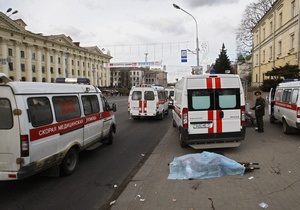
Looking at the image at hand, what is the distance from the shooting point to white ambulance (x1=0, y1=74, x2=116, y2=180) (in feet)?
15.4

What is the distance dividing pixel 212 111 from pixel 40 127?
4.69 meters

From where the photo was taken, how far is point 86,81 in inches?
318

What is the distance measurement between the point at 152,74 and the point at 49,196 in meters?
150

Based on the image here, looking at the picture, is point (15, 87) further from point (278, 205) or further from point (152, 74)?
point (152, 74)

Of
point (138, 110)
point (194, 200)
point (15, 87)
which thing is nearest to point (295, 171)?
point (194, 200)

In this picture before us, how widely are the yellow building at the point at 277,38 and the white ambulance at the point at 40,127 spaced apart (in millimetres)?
28687

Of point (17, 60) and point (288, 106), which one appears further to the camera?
point (17, 60)

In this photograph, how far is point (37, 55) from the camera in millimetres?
78188

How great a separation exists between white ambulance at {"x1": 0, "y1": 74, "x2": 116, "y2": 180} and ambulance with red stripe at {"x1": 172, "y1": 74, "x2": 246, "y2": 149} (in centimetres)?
288

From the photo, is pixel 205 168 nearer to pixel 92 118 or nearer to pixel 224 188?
pixel 224 188

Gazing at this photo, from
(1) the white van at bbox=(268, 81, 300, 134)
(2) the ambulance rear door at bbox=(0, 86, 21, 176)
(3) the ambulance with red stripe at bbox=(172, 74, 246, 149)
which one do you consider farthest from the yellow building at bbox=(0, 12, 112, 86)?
(2) the ambulance rear door at bbox=(0, 86, 21, 176)

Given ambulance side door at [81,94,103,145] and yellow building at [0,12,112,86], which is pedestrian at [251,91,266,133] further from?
yellow building at [0,12,112,86]

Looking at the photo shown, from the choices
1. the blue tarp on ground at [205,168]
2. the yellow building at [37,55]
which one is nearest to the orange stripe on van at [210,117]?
the blue tarp on ground at [205,168]

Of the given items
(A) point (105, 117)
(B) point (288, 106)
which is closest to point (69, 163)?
(A) point (105, 117)
